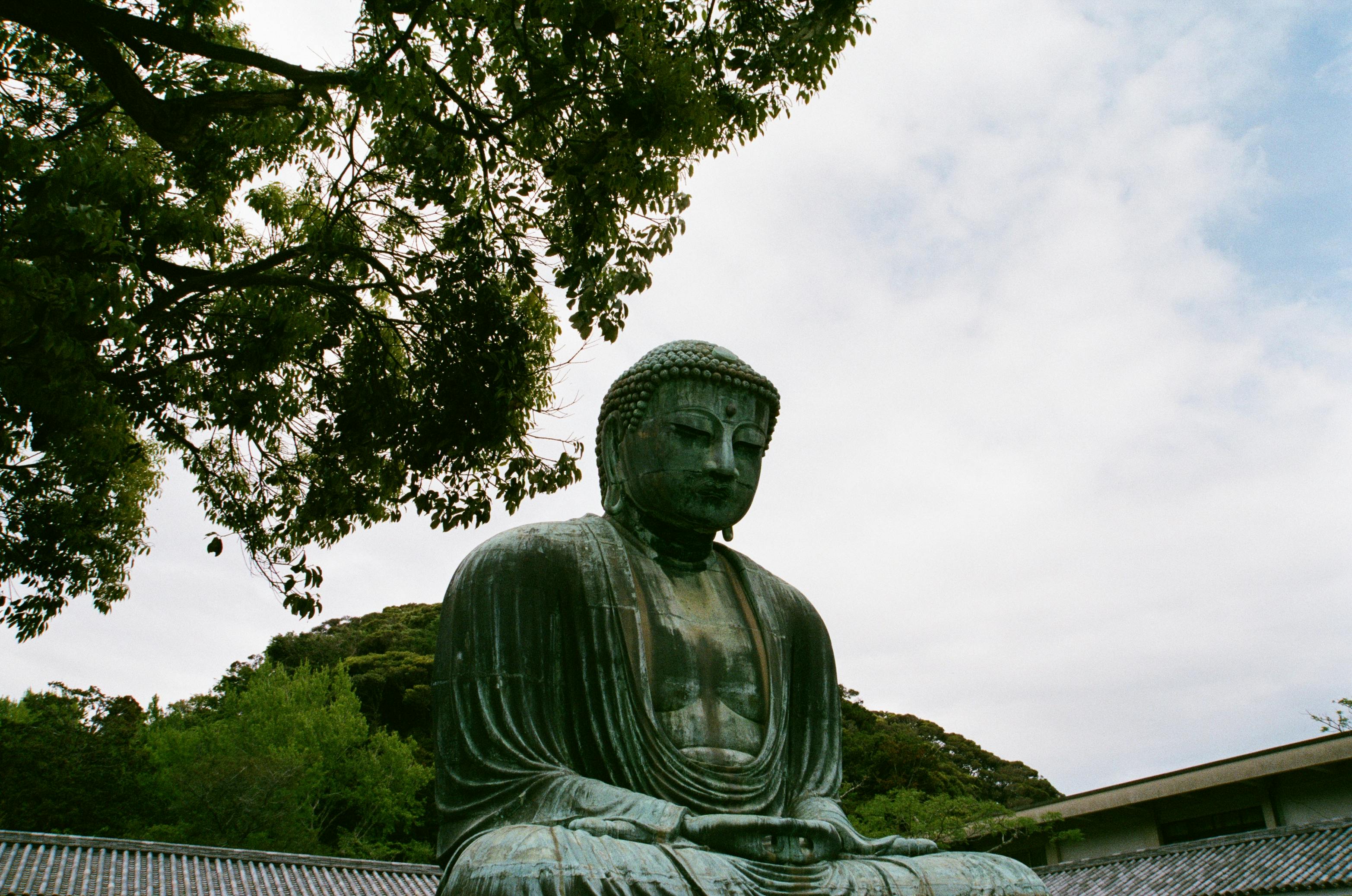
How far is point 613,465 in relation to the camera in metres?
4.86

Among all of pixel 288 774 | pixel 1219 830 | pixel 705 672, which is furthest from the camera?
pixel 288 774

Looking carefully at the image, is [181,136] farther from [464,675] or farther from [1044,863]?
[1044,863]

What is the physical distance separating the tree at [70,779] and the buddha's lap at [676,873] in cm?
2620

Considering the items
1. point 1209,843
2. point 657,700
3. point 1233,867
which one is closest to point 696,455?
point 657,700

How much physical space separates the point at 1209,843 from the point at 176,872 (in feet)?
56.5

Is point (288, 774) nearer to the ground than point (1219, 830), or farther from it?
farther from it

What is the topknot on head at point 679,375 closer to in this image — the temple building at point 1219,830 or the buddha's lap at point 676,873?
the buddha's lap at point 676,873

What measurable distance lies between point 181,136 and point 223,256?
2225 mm

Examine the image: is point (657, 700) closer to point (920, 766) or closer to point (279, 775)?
point (279, 775)

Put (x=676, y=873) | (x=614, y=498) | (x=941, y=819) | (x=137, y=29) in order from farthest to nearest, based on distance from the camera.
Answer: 1. (x=941, y=819)
2. (x=137, y=29)
3. (x=614, y=498)
4. (x=676, y=873)

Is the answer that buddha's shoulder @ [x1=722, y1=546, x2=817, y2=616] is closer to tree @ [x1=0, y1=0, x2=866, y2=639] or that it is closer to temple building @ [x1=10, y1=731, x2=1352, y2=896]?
tree @ [x1=0, y1=0, x2=866, y2=639]

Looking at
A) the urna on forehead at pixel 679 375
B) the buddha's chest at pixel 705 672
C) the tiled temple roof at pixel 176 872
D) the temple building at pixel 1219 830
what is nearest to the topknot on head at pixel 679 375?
the urna on forehead at pixel 679 375

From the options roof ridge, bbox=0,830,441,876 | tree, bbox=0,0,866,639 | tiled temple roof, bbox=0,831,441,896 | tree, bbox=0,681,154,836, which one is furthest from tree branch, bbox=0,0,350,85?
tree, bbox=0,681,154,836

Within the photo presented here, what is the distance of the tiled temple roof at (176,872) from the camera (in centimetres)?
Result: 1638
